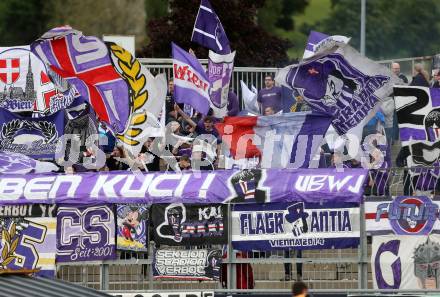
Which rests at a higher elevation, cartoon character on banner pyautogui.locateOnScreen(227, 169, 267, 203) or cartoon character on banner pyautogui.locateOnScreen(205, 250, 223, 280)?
cartoon character on banner pyautogui.locateOnScreen(227, 169, 267, 203)

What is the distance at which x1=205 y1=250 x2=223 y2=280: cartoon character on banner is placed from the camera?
1933cm

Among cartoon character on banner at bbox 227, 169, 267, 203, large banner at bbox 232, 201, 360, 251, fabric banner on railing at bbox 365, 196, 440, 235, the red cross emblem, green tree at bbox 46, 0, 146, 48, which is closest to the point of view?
fabric banner on railing at bbox 365, 196, 440, 235

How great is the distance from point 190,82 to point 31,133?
316 cm

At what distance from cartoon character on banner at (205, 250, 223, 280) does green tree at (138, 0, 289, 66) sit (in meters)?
18.5

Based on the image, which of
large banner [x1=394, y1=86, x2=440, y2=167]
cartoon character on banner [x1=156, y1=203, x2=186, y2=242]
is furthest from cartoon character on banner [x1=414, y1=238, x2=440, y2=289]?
cartoon character on banner [x1=156, y1=203, x2=186, y2=242]

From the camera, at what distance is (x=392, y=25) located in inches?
4614

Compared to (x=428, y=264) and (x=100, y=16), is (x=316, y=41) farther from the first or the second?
(x=100, y=16)

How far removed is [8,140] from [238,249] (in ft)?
20.5

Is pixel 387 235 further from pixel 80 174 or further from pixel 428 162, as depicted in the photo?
pixel 80 174

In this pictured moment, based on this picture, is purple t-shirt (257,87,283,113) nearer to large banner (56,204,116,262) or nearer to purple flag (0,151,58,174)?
purple flag (0,151,58,174)

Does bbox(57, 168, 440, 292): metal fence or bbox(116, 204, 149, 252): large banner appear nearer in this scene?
bbox(57, 168, 440, 292): metal fence

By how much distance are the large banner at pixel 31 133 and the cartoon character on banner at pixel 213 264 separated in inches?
195

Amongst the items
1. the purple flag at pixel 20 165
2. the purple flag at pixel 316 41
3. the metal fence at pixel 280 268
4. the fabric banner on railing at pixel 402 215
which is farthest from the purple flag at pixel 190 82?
the fabric banner on railing at pixel 402 215

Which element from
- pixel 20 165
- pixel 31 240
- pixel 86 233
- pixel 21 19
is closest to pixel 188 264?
pixel 86 233
